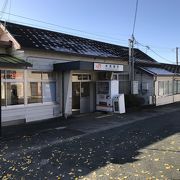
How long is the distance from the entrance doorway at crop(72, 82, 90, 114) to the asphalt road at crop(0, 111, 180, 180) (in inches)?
231

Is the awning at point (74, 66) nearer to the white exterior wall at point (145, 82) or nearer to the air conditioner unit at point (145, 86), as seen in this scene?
the white exterior wall at point (145, 82)

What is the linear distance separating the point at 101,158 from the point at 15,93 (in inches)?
281

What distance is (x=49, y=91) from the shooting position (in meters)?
13.9

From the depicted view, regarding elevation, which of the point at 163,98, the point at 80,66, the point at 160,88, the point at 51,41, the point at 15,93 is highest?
the point at 51,41

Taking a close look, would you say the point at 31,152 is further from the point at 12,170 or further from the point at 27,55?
the point at 27,55

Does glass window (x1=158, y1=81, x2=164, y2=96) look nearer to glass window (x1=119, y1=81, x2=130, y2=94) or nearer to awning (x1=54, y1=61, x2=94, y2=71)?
glass window (x1=119, y1=81, x2=130, y2=94)

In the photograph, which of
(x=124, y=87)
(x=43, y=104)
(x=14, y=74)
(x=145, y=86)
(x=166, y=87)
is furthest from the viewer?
(x=166, y=87)

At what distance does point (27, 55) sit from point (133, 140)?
23.5 ft

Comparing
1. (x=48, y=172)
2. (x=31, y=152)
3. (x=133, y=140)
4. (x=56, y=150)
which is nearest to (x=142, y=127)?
(x=133, y=140)

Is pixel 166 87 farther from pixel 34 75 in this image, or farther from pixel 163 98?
pixel 34 75

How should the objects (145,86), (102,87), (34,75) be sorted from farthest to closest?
(145,86), (102,87), (34,75)

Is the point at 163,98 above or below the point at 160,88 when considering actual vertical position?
below

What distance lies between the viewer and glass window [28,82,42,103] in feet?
42.6

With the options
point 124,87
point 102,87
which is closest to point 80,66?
point 102,87
